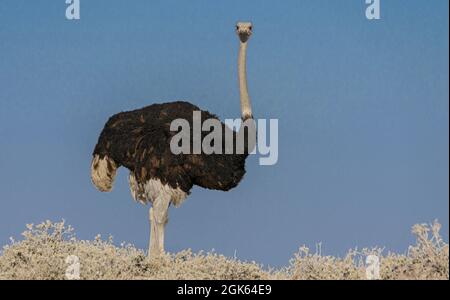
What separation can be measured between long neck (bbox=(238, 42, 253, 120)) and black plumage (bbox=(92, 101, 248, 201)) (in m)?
0.38

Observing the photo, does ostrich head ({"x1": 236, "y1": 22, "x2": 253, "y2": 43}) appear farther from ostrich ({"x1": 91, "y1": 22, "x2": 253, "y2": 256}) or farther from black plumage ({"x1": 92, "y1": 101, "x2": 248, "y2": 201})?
black plumage ({"x1": 92, "y1": 101, "x2": 248, "y2": 201})

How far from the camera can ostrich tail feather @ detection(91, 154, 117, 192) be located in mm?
17234

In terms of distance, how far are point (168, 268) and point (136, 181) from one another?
214cm

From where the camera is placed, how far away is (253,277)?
1477cm

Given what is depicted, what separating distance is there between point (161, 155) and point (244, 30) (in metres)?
2.21

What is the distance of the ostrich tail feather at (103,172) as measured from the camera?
17.2m

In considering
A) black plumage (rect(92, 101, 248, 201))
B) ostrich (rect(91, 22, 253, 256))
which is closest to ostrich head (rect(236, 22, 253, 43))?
ostrich (rect(91, 22, 253, 256))

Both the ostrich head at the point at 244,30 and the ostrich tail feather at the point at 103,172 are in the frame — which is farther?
the ostrich tail feather at the point at 103,172

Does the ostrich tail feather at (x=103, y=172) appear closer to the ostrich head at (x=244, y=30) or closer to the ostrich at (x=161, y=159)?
the ostrich at (x=161, y=159)

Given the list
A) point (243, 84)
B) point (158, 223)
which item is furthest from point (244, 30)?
point (158, 223)

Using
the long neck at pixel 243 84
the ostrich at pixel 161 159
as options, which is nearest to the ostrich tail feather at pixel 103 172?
the ostrich at pixel 161 159

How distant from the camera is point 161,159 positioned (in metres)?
16.3
